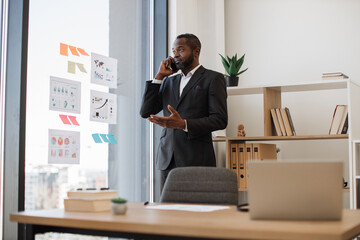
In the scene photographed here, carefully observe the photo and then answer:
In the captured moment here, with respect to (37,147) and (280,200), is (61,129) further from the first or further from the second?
(280,200)

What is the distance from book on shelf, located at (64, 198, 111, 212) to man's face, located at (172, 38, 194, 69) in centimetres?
149

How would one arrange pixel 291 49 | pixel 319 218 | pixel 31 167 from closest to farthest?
1. pixel 319 218
2. pixel 31 167
3. pixel 291 49

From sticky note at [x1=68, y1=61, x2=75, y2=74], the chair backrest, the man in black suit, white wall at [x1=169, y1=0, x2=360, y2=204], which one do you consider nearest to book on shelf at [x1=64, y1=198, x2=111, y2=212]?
the chair backrest

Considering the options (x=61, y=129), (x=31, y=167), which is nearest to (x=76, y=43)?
(x=61, y=129)

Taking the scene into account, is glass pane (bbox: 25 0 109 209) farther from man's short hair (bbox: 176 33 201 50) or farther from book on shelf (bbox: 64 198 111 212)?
book on shelf (bbox: 64 198 111 212)

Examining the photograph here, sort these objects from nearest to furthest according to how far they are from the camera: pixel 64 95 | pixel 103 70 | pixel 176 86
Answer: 1. pixel 176 86
2. pixel 64 95
3. pixel 103 70

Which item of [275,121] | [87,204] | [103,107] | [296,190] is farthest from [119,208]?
[275,121]

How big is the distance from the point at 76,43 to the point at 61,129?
0.65 metres

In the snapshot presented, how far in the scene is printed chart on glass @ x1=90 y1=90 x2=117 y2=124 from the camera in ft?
11.6

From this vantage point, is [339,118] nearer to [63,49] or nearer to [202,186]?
→ [202,186]

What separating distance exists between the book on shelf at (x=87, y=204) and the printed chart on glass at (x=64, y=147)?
139 cm

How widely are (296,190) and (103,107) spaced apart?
2.49 metres

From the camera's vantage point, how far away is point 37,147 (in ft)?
9.89

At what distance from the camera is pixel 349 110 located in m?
3.71
